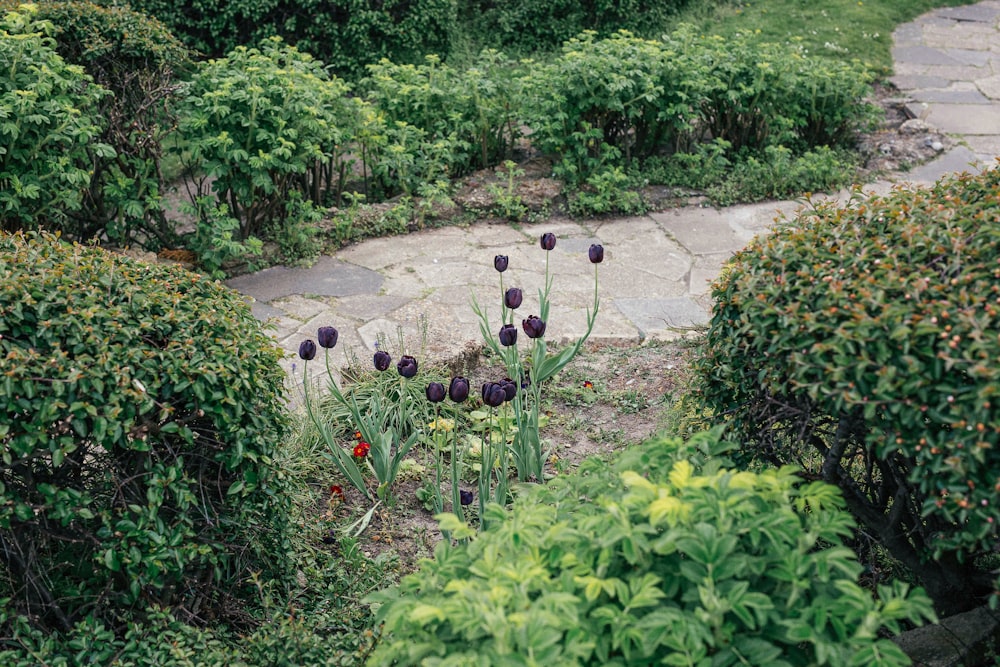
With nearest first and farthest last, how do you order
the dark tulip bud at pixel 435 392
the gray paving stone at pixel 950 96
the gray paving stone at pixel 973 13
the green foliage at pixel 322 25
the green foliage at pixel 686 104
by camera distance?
the dark tulip bud at pixel 435 392 → the green foliage at pixel 686 104 → the green foliage at pixel 322 25 → the gray paving stone at pixel 950 96 → the gray paving stone at pixel 973 13

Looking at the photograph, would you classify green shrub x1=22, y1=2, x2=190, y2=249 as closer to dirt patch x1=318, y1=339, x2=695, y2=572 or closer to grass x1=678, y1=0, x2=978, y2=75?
dirt patch x1=318, y1=339, x2=695, y2=572

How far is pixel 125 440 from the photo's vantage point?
7.75 ft

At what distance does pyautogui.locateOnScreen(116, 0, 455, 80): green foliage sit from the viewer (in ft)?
25.5

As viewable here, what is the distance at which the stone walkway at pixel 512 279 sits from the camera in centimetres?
465

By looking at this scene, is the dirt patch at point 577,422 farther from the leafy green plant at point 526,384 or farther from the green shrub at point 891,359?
the green shrub at point 891,359

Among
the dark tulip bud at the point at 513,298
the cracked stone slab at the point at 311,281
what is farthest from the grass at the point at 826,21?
the dark tulip bud at the point at 513,298

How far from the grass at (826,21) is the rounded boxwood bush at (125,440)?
294 inches

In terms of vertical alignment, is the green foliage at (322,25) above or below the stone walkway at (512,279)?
above

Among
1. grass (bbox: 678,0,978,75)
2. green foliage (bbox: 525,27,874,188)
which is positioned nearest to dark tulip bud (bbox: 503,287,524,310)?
green foliage (bbox: 525,27,874,188)

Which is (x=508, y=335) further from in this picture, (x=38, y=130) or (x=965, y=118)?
(x=965, y=118)

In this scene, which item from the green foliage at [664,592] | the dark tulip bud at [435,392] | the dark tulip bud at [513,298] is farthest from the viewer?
the dark tulip bud at [513,298]

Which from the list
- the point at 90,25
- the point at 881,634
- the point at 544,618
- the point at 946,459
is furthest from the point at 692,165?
the point at 544,618

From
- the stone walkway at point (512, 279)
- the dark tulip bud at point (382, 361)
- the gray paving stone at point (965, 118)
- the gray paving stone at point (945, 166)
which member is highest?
the dark tulip bud at point (382, 361)

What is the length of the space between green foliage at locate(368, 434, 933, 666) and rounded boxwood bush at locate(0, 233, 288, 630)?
813 mm
